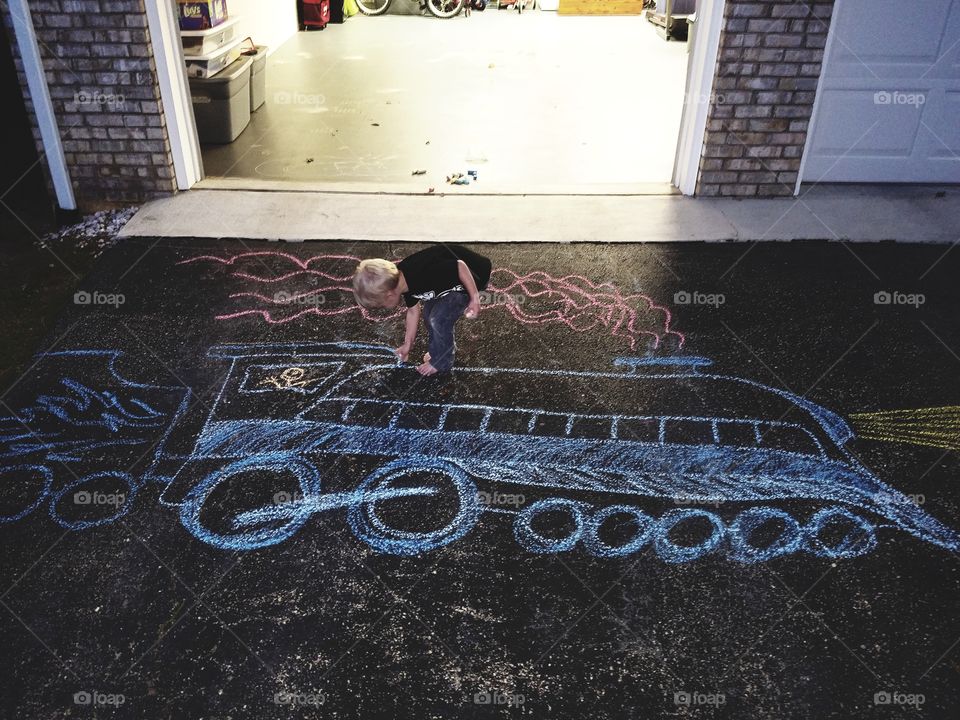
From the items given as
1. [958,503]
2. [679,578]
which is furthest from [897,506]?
[679,578]

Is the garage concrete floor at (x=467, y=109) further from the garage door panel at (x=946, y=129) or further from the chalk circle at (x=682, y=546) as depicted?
the chalk circle at (x=682, y=546)

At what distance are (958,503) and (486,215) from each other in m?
4.08

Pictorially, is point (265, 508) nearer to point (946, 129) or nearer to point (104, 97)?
point (104, 97)

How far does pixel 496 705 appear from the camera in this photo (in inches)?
107

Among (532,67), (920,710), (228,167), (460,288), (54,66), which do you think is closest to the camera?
(920,710)

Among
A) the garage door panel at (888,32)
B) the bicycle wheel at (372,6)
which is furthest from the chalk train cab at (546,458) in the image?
the bicycle wheel at (372,6)

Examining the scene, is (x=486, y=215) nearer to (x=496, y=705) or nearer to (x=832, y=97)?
(x=832, y=97)

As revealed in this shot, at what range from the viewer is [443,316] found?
416 cm

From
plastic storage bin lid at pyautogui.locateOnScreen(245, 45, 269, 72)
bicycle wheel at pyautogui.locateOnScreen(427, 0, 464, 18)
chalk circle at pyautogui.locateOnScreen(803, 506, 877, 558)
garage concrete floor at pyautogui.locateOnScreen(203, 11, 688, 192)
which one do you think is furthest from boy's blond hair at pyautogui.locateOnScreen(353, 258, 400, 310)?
bicycle wheel at pyautogui.locateOnScreen(427, 0, 464, 18)

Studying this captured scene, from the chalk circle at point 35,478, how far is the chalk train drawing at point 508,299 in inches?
62.0

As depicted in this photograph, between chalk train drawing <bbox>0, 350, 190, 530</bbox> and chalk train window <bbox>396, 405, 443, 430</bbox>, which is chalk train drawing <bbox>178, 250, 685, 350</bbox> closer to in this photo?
chalk train drawing <bbox>0, 350, 190, 530</bbox>

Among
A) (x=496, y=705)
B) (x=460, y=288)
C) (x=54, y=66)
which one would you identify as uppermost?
(x=54, y=66)

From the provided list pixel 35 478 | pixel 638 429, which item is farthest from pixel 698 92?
pixel 35 478

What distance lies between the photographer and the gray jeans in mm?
4145
